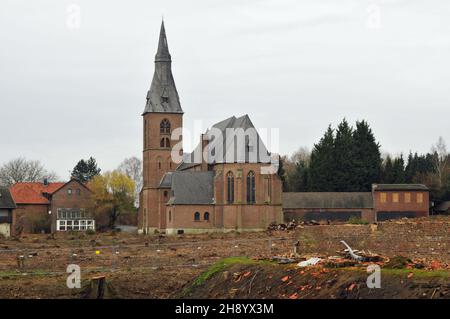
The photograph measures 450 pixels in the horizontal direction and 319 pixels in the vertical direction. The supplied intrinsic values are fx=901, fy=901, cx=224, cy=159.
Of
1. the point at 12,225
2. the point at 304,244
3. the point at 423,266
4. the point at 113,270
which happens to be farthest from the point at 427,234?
the point at 12,225

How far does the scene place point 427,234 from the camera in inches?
1896

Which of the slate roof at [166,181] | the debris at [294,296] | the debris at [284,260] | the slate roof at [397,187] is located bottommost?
the debris at [294,296]

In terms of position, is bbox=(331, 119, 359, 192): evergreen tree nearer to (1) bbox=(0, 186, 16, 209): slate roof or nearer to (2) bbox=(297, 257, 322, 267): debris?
(1) bbox=(0, 186, 16, 209): slate roof

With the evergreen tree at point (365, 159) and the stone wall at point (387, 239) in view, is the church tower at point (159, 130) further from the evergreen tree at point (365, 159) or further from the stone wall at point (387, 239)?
the stone wall at point (387, 239)

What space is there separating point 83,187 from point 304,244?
55305mm

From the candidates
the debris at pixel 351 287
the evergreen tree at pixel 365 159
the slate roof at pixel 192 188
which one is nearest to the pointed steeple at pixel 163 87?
the slate roof at pixel 192 188

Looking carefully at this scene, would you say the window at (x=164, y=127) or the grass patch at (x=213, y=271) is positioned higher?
the window at (x=164, y=127)

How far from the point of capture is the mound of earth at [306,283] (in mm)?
22141

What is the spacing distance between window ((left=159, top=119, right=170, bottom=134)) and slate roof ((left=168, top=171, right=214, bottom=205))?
1018cm

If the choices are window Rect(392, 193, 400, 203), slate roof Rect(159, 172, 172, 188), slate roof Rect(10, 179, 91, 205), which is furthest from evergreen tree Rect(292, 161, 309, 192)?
slate roof Rect(10, 179, 91, 205)

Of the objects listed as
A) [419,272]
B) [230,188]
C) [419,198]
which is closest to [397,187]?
[419,198]

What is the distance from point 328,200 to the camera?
83.8 metres

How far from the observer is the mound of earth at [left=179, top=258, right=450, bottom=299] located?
2214cm

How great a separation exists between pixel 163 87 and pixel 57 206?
1750 centimetres
